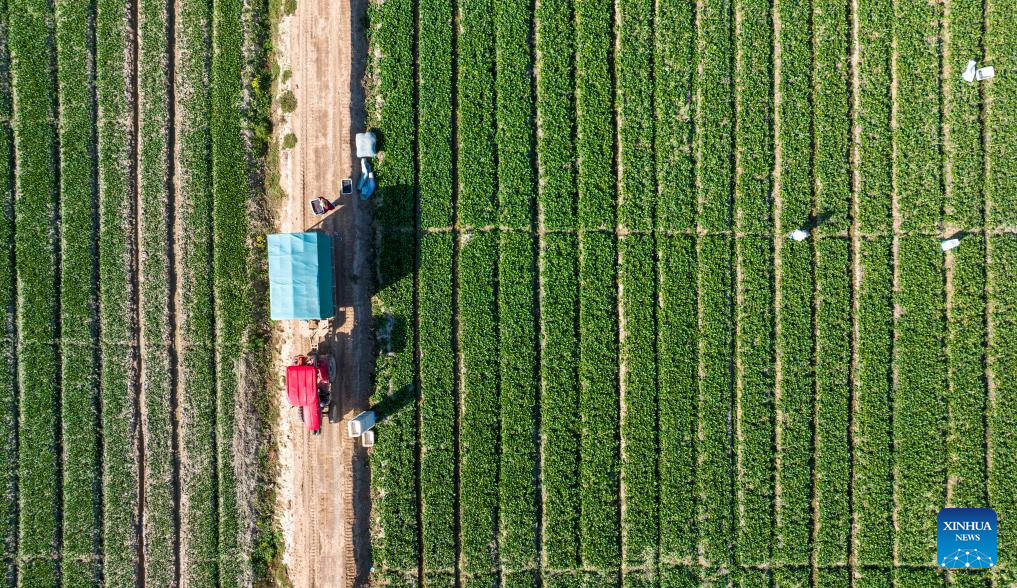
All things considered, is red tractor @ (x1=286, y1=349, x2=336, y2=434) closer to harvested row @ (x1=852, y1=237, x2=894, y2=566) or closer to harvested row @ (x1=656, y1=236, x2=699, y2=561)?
harvested row @ (x1=656, y1=236, x2=699, y2=561)

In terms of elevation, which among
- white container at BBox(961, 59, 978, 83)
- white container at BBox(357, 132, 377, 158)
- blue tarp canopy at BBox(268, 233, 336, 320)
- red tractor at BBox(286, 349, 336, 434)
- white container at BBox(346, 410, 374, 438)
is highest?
white container at BBox(961, 59, 978, 83)

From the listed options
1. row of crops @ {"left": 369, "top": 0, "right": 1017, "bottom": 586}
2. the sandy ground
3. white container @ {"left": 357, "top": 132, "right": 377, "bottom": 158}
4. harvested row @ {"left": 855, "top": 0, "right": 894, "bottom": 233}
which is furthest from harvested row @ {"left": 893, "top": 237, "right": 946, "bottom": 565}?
white container @ {"left": 357, "top": 132, "right": 377, "bottom": 158}

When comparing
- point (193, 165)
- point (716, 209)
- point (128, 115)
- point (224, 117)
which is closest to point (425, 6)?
point (224, 117)

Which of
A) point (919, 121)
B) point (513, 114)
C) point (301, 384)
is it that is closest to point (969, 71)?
point (919, 121)

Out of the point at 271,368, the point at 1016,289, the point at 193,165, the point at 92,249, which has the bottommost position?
the point at 271,368

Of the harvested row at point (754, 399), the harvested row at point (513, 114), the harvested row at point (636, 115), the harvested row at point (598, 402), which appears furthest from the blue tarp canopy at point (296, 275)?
the harvested row at point (754, 399)

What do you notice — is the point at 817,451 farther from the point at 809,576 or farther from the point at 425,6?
the point at 425,6
